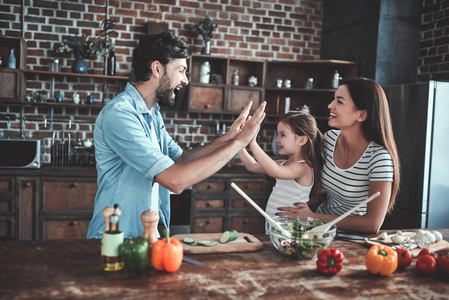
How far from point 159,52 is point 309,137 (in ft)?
3.40

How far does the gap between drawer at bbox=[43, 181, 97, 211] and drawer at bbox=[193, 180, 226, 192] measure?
1.06 m

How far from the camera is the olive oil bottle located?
4.88ft

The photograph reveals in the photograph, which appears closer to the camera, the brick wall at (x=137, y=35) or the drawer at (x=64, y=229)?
the drawer at (x=64, y=229)

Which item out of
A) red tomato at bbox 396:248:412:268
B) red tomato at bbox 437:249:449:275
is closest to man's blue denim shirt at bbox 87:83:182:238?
red tomato at bbox 396:248:412:268

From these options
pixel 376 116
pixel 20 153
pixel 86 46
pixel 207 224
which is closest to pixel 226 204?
pixel 207 224

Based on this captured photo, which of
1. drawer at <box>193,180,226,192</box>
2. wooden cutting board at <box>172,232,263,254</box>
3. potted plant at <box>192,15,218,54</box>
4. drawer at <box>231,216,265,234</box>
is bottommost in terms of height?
drawer at <box>231,216,265,234</box>

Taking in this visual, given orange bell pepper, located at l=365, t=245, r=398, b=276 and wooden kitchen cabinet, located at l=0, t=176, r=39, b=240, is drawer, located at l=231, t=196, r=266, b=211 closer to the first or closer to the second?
wooden kitchen cabinet, located at l=0, t=176, r=39, b=240

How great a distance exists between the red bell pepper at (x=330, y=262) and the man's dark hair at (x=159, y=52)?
4.22 feet

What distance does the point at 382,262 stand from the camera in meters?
1.57

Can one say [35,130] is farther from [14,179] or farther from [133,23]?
[133,23]

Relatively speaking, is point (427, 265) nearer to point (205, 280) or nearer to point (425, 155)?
point (205, 280)

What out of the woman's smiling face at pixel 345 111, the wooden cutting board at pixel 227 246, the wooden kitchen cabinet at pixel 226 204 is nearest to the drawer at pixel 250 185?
the wooden kitchen cabinet at pixel 226 204

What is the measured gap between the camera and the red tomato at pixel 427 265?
1.62 metres

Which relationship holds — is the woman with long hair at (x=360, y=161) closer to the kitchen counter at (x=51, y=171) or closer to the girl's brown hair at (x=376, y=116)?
the girl's brown hair at (x=376, y=116)
